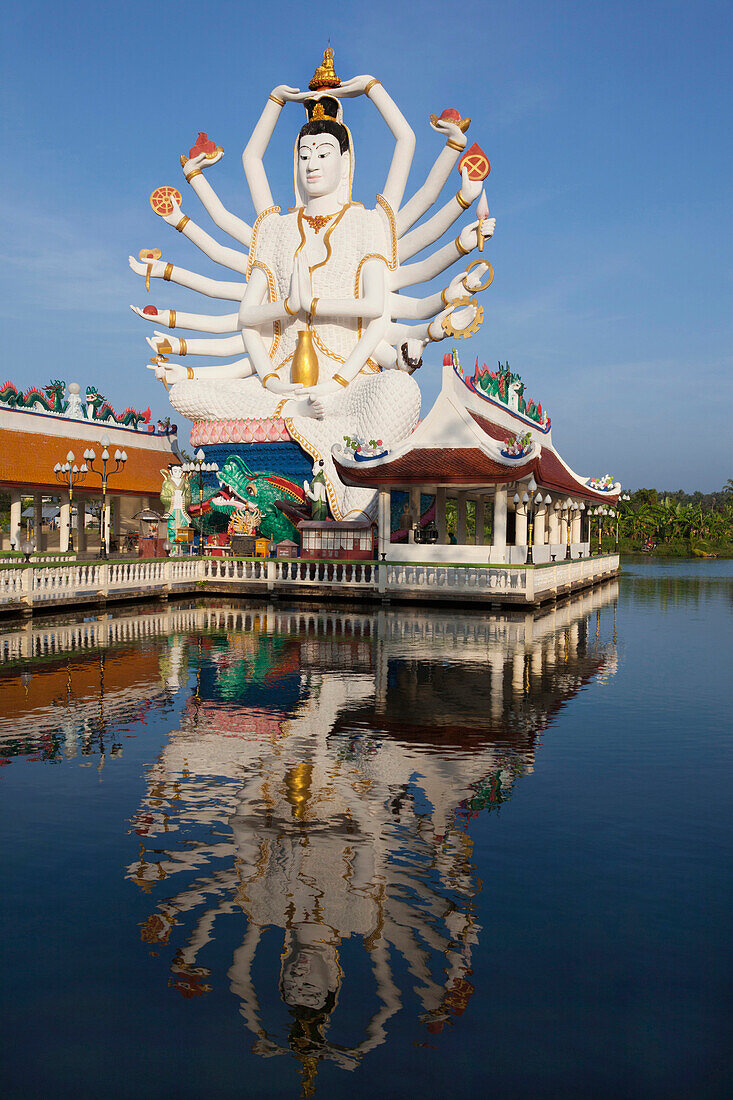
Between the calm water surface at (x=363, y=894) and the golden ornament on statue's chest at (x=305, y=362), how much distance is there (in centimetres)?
2863

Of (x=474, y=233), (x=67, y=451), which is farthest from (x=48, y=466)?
(x=474, y=233)

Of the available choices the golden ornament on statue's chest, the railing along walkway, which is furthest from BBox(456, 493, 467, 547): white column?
the golden ornament on statue's chest

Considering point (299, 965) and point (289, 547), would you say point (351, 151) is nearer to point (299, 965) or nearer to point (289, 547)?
point (289, 547)

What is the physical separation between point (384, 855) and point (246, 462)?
32.3 m

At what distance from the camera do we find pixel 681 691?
39.1 ft

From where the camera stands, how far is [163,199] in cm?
4162

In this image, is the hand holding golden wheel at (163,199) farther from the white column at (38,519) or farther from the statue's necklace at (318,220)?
the white column at (38,519)

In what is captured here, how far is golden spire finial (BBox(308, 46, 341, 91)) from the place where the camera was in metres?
39.1

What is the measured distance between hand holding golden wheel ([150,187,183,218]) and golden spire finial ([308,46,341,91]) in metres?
8.01

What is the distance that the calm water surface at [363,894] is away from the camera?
3600 millimetres

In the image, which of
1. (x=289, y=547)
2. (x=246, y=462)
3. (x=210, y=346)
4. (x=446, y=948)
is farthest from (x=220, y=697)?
(x=210, y=346)

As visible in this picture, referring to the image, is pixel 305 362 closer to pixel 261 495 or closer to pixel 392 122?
pixel 261 495

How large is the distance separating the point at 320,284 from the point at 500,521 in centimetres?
1840

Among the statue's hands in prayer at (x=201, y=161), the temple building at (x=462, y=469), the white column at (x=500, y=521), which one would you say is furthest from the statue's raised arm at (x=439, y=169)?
the white column at (x=500, y=521)
